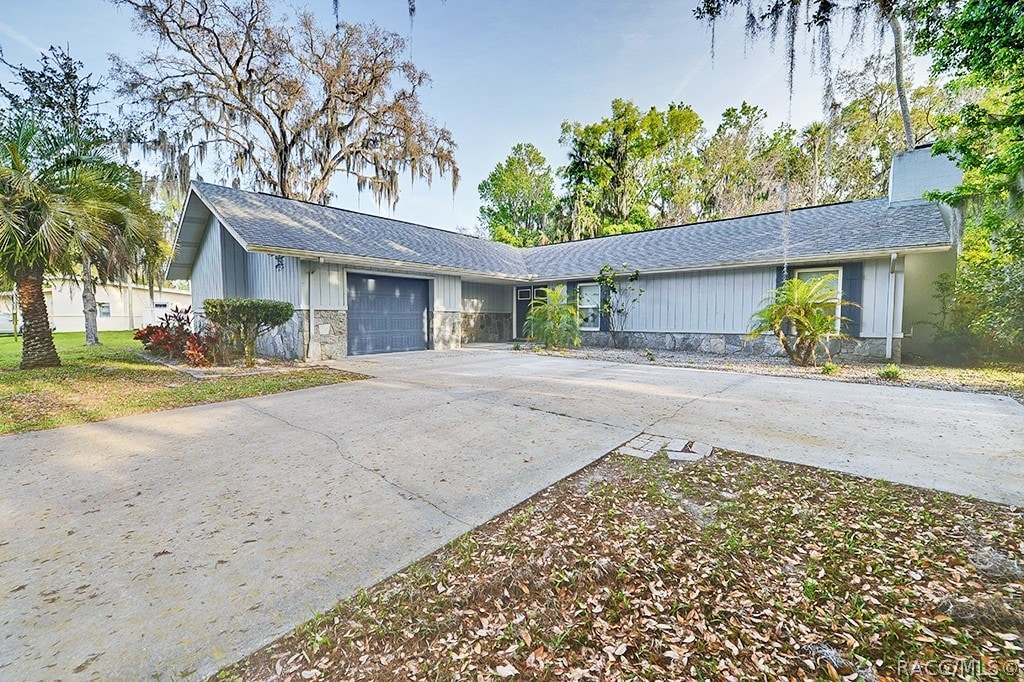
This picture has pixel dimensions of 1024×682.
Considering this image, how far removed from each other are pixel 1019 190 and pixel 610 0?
708 cm

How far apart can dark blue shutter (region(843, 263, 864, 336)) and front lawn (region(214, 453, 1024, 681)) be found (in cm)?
846

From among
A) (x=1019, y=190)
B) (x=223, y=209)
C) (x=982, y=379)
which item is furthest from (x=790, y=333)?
(x=223, y=209)

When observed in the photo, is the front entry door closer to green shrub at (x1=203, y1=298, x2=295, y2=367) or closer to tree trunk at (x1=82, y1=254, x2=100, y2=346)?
green shrub at (x1=203, y1=298, x2=295, y2=367)

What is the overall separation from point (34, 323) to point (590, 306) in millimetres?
12980

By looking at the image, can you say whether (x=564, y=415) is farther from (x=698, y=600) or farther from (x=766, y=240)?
(x=766, y=240)

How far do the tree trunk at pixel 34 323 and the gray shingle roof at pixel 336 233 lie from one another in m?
3.19

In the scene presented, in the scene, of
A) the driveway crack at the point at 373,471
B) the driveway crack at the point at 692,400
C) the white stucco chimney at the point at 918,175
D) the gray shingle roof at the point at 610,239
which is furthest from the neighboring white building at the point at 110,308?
the white stucco chimney at the point at 918,175

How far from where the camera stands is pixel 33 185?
6.39m

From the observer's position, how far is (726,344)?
1123cm

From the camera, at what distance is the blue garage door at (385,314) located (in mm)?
10828

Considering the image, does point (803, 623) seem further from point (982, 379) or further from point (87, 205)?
point (87, 205)

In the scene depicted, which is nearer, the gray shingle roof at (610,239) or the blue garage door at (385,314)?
the gray shingle roof at (610,239)

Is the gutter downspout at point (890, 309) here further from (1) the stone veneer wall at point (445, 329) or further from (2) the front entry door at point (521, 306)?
(1) the stone veneer wall at point (445, 329)

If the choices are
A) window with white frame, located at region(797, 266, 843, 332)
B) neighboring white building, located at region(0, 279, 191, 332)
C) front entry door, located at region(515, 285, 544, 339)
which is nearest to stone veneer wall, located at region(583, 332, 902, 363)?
window with white frame, located at region(797, 266, 843, 332)
